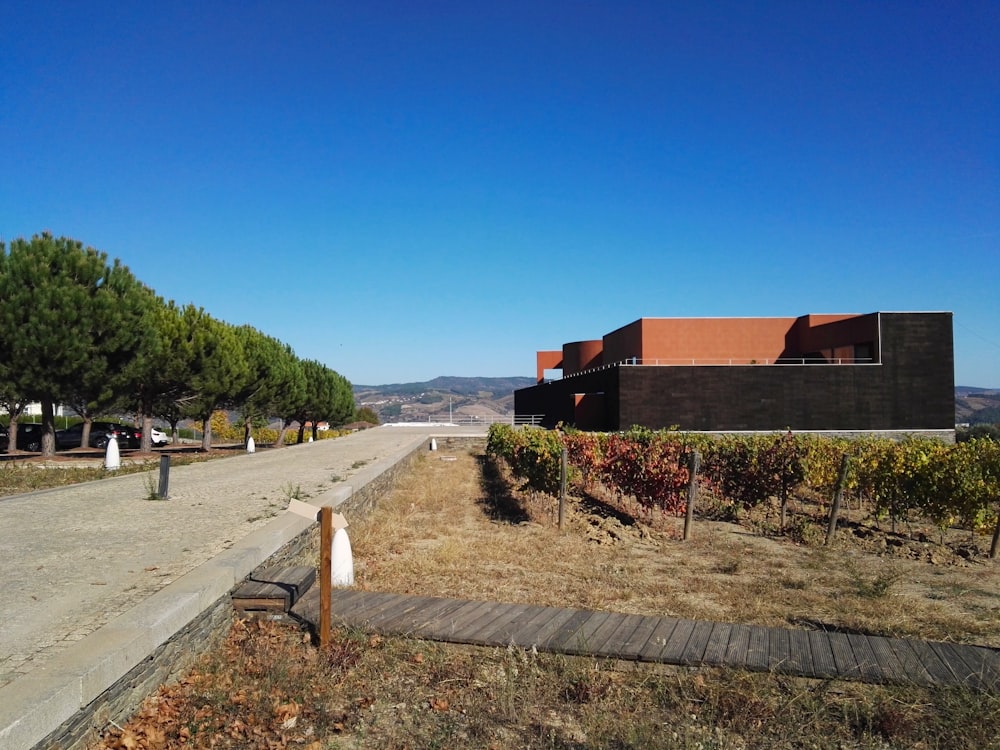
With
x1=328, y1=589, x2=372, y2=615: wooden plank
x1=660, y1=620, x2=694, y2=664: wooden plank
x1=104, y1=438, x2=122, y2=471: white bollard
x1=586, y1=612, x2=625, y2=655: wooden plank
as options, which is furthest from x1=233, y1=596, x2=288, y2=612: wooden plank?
x1=104, y1=438, x2=122, y2=471: white bollard

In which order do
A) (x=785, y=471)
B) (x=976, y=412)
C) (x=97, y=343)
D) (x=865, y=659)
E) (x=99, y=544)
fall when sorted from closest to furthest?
(x=865, y=659), (x=99, y=544), (x=785, y=471), (x=97, y=343), (x=976, y=412)

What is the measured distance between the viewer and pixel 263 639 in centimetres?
506

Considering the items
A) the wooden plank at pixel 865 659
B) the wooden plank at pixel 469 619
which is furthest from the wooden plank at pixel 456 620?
the wooden plank at pixel 865 659

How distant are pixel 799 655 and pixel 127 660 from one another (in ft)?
13.3

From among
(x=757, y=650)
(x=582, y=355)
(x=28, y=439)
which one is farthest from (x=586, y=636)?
(x=582, y=355)

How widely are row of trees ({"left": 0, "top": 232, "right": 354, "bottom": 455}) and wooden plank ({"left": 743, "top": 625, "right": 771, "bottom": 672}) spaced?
17965mm

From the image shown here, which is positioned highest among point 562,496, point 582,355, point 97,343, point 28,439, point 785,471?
point 582,355

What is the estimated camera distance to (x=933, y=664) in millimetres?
4645

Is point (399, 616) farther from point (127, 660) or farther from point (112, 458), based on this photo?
point (112, 458)

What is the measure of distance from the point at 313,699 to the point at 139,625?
107cm

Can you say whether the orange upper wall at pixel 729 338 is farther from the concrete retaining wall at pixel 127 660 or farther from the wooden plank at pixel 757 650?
the concrete retaining wall at pixel 127 660

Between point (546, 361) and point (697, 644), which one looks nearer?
point (697, 644)

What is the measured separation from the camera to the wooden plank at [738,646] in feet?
15.3

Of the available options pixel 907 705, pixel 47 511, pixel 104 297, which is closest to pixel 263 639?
pixel 907 705
